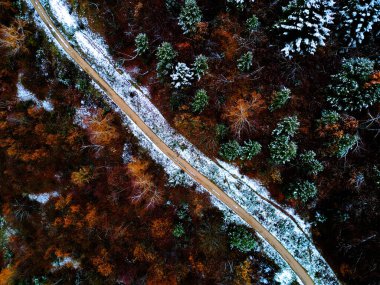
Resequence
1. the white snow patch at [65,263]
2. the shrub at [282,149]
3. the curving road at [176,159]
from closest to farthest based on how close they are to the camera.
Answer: the shrub at [282,149], the curving road at [176,159], the white snow patch at [65,263]

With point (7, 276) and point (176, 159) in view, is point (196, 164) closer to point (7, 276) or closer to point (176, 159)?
point (176, 159)

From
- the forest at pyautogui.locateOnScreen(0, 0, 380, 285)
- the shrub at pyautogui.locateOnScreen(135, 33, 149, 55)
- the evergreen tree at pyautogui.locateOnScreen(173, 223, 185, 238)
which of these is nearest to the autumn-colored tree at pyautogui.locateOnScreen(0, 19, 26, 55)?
the forest at pyautogui.locateOnScreen(0, 0, 380, 285)

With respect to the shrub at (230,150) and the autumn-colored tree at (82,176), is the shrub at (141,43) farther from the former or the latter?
the autumn-colored tree at (82,176)

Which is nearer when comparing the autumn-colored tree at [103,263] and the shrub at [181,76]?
the shrub at [181,76]

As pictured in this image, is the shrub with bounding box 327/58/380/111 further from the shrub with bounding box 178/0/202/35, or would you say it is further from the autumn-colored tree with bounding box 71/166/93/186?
the autumn-colored tree with bounding box 71/166/93/186

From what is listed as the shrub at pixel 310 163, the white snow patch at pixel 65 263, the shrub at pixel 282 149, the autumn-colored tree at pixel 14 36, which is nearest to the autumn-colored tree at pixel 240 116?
the shrub at pixel 282 149

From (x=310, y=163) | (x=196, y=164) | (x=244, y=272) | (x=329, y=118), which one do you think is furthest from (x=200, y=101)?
(x=244, y=272)
